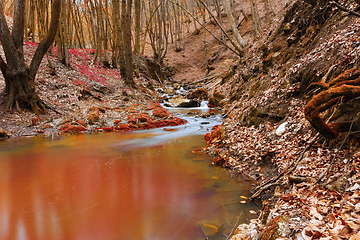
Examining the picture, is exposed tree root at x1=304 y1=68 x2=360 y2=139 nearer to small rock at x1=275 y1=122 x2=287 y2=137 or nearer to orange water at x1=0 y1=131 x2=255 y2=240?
small rock at x1=275 y1=122 x2=287 y2=137

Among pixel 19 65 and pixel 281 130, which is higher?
pixel 19 65

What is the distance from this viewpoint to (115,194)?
4074 mm

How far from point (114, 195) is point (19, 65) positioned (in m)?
8.66

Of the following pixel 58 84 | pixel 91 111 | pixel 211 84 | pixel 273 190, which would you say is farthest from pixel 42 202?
pixel 211 84

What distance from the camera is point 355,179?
2.42 meters

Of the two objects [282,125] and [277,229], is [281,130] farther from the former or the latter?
[277,229]

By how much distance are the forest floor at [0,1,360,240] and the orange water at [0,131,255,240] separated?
0.61m

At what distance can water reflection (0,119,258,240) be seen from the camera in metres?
3.09

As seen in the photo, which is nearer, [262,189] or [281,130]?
[262,189]

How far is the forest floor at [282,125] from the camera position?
2.38 metres

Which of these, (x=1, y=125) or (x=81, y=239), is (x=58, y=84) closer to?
(x=1, y=125)

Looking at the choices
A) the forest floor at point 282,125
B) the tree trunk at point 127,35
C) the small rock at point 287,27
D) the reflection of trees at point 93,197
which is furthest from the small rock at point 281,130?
the tree trunk at point 127,35

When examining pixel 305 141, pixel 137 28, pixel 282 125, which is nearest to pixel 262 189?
pixel 305 141

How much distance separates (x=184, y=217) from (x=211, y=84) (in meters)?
18.8
